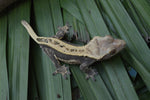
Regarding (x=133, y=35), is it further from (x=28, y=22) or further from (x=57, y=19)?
(x=28, y=22)

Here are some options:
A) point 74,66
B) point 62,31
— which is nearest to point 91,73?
point 74,66

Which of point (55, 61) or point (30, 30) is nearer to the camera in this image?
point (55, 61)

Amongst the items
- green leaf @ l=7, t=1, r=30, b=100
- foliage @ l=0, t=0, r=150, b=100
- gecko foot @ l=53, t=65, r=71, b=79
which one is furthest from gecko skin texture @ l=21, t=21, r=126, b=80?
green leaf @ l=7, t=1, r=30, b=100

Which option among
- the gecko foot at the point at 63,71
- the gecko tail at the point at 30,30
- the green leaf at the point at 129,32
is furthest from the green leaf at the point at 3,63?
the green leaf at the point at 129,32

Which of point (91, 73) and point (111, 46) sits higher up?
point (111, 46)

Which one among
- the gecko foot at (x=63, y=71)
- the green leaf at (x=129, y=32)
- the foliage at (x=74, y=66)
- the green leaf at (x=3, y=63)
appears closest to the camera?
the green leaf at (x=129, y=32)

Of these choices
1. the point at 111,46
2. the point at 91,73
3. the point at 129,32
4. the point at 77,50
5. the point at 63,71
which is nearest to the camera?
the point at 129,32

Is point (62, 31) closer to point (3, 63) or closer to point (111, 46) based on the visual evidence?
point (111, 46)

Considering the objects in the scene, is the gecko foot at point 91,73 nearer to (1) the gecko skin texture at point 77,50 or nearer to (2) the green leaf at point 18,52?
(1) the gecko skin texture at point 77,50

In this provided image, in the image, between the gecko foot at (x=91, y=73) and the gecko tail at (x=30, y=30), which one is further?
the gecko tail at (x=30, y=30)
